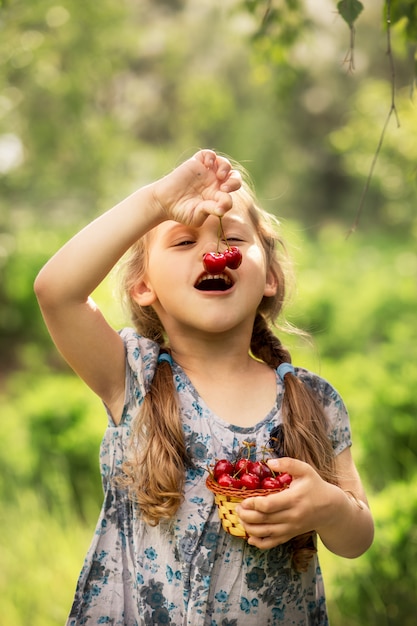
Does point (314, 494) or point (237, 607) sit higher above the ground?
point (314, 494)

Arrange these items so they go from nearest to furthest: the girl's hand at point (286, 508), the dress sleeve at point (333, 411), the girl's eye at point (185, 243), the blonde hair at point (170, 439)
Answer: the girl's hand at point (286, 508)
the blonde hair at point (170, 439)
the girl's eye at point (185, 243)
the dress sleeve at point (333, 411)

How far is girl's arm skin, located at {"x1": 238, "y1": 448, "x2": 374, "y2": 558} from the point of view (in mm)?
1631

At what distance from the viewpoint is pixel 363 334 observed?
24.6 feet

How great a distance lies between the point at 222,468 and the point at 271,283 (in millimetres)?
710

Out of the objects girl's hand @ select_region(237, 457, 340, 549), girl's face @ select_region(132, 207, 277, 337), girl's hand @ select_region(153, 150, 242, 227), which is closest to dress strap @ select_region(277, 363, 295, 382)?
girl's face @ select_region(132, 207, 277, 337)

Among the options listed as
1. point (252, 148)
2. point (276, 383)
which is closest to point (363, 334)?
point (276, 383)

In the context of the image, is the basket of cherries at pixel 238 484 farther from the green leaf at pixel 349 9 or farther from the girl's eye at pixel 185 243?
the green leaf at pixel 349 9

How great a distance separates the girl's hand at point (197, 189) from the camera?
1.79 metres

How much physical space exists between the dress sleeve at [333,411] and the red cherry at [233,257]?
448mm

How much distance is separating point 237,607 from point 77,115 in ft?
27.6

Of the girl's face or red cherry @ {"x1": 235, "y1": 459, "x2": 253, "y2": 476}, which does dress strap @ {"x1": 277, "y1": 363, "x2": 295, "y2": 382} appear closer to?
the girl's face

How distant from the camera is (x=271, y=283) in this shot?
7.47 feet

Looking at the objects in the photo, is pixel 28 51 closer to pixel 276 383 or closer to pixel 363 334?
pixel 363 334

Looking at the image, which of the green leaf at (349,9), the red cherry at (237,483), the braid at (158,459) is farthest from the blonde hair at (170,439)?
the green leaf at (349,9)
